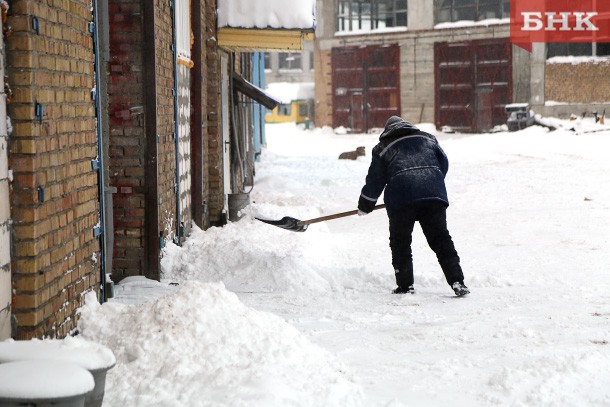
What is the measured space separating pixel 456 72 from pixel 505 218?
26.2 metres

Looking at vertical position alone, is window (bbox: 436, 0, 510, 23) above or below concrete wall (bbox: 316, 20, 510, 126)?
above

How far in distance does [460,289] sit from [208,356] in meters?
3.20

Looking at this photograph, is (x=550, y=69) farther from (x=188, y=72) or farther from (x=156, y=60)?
(x=156, y=60)

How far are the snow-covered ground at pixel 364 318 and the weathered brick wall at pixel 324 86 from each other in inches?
1099

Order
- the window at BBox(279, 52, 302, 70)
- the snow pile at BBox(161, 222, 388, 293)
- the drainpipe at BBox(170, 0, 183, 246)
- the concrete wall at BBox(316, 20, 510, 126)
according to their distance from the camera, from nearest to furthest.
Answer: the snow pile at BBox(161, 222, 388, 293)
the drainpipe at BBox(170, 0, 183, 246)
the concrete wall at BBox(316, 20, 510, 126)
the window at BBox(279, 52, 302, 70)

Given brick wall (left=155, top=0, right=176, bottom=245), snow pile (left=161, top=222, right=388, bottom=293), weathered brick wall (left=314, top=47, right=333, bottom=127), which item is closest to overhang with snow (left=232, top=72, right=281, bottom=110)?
Result: snow pile (left=161, top=222, right=388, bottom=293)

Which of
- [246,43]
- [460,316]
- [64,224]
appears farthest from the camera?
[246,43]

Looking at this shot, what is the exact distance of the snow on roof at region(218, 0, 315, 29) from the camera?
11.4 meters

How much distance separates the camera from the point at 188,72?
32.7ft

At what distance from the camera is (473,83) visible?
3709cm

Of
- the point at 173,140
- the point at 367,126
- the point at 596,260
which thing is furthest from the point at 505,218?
the point at 367,126

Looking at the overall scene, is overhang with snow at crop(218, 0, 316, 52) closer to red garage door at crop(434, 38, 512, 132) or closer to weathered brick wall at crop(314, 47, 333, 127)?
red garage door at crop(434, 38, 512, 132)

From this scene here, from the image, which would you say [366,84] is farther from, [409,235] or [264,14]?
[409,235]

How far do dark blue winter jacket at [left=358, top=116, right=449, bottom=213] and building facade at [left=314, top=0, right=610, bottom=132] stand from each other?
29.7 meters
